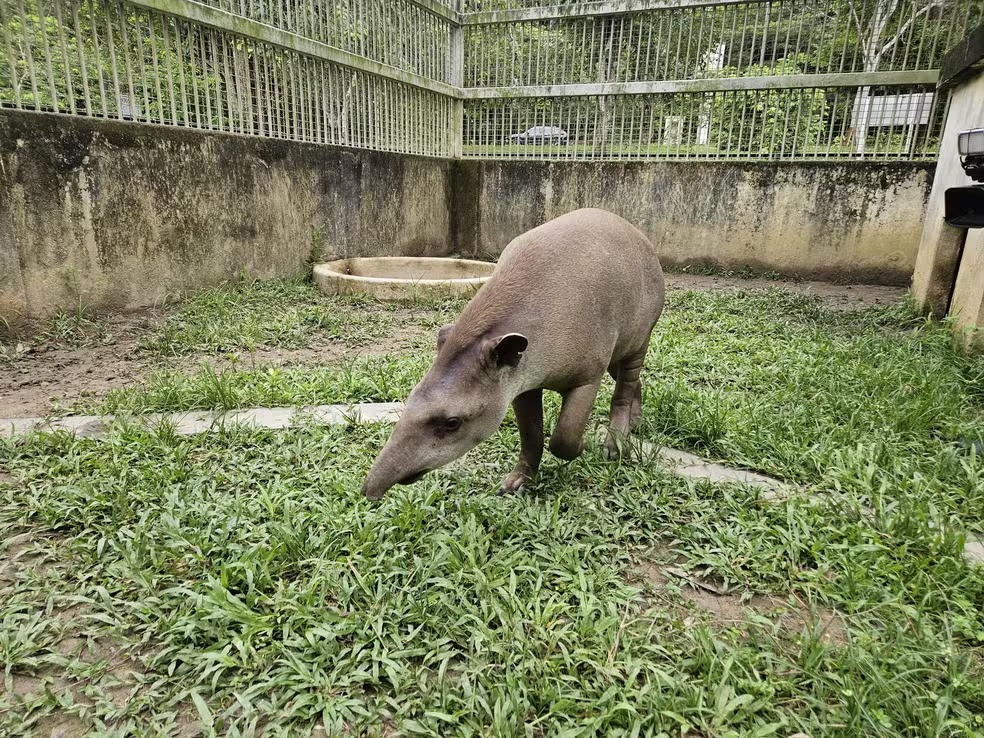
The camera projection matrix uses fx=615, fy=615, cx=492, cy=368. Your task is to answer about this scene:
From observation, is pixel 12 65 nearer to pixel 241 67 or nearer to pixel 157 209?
pixel 157 209

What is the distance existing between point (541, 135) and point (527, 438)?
8263mm

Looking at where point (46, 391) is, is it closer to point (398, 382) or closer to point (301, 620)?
point (398, 382)

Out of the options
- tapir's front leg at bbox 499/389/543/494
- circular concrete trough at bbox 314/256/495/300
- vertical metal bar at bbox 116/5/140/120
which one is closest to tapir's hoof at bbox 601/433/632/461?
tapir's front leg at bbox 499/389/543/494

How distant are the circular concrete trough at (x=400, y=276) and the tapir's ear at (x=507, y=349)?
4.26 meters

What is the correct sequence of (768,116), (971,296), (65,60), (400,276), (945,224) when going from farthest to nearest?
(768,116) → (400,276) → (945,224) → (65,60) → (971,296)

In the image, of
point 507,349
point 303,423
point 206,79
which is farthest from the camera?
point 206,79

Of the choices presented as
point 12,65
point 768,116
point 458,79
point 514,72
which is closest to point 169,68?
point 12,65

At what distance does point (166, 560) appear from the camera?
241cm

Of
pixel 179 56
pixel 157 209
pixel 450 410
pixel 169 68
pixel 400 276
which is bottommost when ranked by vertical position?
pixel 400 276

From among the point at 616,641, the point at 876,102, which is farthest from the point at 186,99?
the point at 876,102

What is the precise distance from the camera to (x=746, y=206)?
8.96 metres

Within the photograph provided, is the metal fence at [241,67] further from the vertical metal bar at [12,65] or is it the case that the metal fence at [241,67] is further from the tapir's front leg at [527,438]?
the tapir's front leg at [527,438]

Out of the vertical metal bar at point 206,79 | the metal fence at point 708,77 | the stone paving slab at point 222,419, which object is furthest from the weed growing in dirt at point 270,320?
the metal fence at point 708,77

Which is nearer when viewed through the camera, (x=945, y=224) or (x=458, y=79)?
(x=945, y=224)
